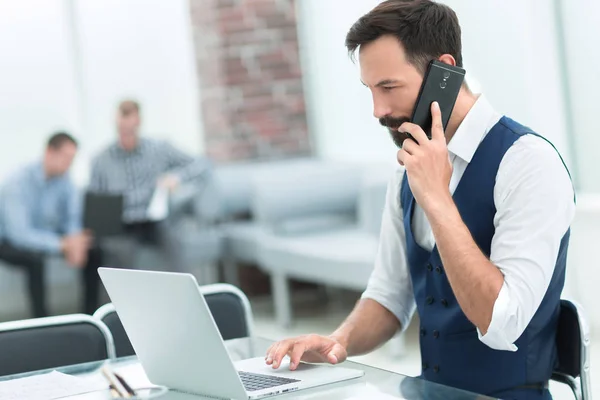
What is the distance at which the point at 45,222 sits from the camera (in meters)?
6.33

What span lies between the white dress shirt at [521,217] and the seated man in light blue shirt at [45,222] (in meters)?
4.56

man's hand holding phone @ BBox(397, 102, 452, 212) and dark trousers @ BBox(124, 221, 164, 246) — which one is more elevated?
man's hand holding phone @ BBox(397, 102, 452, 212)

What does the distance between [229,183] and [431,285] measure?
16.3 ft

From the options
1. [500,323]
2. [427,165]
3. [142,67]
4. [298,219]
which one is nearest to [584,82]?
[298,219]

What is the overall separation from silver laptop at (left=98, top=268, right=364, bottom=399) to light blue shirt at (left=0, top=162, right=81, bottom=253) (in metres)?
4.56

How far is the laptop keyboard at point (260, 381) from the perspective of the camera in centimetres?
166

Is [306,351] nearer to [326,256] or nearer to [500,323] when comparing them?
[500,323]

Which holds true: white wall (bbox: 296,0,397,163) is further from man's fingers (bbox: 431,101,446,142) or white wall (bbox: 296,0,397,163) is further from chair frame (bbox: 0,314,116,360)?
man's fingers (bbox: 431,101,446,142)

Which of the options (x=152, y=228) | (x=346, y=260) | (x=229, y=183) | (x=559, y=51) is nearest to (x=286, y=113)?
(x=229, y=183)

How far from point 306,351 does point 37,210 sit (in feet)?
15.7

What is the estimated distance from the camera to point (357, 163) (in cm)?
640

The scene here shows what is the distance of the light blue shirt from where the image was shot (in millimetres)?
6113

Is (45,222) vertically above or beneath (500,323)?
beneath

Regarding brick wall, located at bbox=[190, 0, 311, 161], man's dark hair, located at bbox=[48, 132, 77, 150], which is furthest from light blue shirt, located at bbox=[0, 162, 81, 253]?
brick wall, located at bbox=[190, 0, 311, 161]
